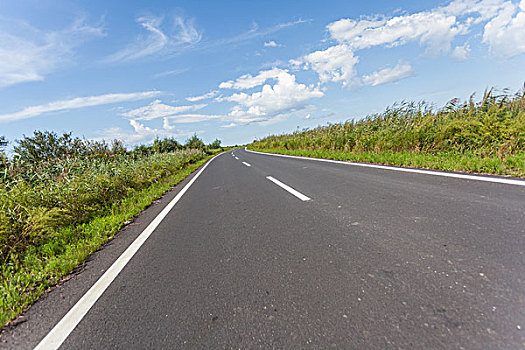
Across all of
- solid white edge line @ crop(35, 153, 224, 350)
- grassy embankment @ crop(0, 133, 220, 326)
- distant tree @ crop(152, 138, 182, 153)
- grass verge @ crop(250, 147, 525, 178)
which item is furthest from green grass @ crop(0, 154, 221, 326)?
distant tree @ crop(152, 138, 182, 153)

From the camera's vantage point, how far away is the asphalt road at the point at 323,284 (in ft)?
5.32

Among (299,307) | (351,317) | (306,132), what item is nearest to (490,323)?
(351,317)

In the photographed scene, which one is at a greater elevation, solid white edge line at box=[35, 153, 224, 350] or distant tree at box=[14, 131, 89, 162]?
distant tree at box=[14, 131, 89, 162]

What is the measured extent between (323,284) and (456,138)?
8.46 meters

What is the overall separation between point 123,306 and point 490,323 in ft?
9.09

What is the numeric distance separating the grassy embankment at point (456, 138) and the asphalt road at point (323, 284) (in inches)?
98.9

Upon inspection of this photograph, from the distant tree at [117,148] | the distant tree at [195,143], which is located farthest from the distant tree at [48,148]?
the distant tree at [195,143]

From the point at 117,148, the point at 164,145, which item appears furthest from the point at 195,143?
the point at 117,148

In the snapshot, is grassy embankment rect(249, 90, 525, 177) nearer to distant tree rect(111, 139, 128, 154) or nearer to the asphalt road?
the asphalt road

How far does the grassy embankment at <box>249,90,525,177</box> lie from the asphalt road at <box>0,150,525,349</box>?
2.51 metres

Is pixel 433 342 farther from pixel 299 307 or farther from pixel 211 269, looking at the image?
pixel 211 269

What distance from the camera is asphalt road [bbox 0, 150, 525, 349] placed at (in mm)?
1623

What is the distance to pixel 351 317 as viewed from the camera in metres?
1.73

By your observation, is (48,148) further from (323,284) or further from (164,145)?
(164,145)
